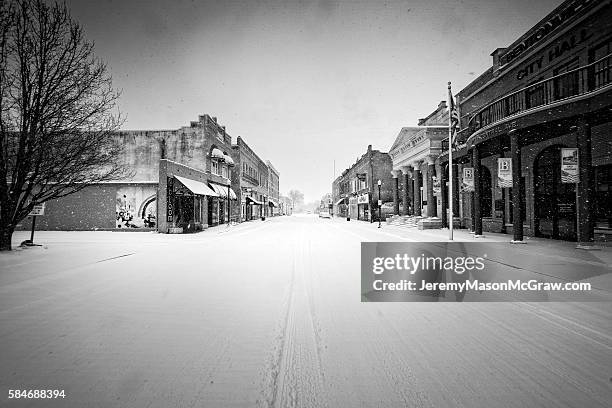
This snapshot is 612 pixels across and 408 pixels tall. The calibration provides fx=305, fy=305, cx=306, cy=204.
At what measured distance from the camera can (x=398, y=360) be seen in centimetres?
339

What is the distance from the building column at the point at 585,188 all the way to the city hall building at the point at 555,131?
0.09ft

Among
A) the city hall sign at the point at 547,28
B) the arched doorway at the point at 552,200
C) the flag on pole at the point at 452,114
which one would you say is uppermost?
the city hall sign at the point at 547,28

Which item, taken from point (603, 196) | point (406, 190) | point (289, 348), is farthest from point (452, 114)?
point (289, 348)

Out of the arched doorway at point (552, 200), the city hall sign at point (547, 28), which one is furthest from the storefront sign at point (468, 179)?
the city hall sign at point (547, 28)

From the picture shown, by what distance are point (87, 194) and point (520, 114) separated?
101ft

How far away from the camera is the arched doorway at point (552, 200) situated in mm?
15258

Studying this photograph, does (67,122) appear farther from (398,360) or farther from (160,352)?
(398,360)

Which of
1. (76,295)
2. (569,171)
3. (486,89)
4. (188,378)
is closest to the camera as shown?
(188,378)

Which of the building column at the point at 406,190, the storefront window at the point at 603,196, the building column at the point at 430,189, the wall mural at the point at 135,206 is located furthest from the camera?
the building column at the point at 406,190

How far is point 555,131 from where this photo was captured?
559 inches

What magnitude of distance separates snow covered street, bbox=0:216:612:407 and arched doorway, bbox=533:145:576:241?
34.6 feet

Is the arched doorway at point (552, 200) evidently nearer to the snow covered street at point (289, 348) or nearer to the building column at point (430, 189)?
the building column at point (430, 189)

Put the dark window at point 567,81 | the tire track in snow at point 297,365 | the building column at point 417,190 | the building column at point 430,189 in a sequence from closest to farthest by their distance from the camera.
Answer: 1. the tire track in snow at point 297,365
2. the dark window at point 567,81
3. the building column at point 430,189
4. the building column at point 417,190

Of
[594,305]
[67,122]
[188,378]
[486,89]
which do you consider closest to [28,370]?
[188,378]
